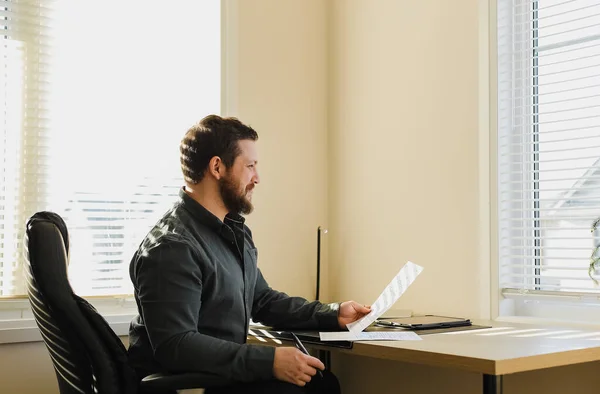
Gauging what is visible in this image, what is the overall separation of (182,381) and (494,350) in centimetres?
72

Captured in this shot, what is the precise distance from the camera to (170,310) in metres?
1.87

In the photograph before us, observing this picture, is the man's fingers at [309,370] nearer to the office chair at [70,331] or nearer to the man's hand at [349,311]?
the office chair at [70,331]

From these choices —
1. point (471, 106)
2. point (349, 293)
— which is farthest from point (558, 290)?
point (349, 293)

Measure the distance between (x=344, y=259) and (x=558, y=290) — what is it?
914mm

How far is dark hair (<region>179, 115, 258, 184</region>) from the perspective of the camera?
2.20 m

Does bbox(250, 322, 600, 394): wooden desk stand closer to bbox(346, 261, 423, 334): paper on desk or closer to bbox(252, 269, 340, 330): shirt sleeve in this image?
bbox(346, 261, 423, 334): paper on desk

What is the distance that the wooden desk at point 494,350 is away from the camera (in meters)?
1.71

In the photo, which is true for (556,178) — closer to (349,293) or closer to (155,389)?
(349,293)

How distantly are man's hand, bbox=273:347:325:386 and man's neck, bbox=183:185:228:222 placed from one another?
0.52m

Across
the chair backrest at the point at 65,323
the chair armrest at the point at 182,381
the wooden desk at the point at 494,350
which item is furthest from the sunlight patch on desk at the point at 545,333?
the chair backrest at the point at 65,323

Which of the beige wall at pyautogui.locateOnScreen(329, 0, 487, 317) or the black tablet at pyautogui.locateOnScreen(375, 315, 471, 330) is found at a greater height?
the beige wall at pyautogui.locateOnScreen(329, 0, 487, 317)

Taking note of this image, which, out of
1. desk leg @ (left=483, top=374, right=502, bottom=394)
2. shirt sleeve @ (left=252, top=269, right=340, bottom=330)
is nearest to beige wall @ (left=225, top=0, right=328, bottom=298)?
shirt sleeve @ (left=252, top=269, right=340, bottom=330)

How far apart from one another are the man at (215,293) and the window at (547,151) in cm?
68

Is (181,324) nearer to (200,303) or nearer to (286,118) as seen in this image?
(200,303)
